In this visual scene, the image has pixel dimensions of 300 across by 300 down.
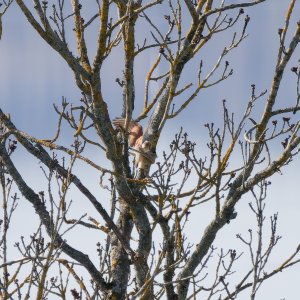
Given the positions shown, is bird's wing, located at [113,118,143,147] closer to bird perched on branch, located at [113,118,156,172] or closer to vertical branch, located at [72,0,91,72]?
bird perched on branch, located at [113,118,156,172]

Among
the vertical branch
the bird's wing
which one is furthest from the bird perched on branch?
the vertical branch

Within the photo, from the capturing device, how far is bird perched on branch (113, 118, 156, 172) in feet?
26.8

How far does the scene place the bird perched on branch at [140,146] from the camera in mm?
8156

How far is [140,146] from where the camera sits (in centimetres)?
820

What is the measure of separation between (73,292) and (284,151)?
2.70 m

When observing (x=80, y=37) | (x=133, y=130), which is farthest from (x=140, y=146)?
(x=80, y=37)

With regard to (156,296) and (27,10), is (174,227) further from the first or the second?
(27,10)

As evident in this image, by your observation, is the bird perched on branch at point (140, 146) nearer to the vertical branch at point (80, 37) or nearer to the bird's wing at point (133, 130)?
the bird's wing at point (133, 130)

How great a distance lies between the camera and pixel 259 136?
7.27 metres

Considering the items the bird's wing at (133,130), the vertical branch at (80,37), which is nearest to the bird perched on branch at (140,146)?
the bird's wing at (133,130)

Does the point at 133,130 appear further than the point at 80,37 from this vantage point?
Yes

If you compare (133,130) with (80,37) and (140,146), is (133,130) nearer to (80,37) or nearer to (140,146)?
(140,146)

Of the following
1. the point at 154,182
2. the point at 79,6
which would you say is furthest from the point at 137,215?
the point at 79,6

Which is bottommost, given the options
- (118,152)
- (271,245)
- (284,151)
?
(271,245)
